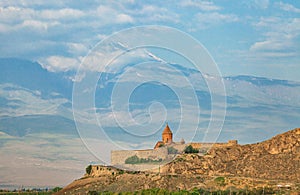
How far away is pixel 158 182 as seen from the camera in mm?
116438

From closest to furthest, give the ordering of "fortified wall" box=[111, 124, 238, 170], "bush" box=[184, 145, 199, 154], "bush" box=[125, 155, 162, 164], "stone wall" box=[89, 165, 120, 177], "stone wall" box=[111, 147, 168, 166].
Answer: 1. "fortified wall" box=[111, 124, 238, 170]
2. "stone wall" box=[111, 147, 168, 166]
3. "bush" box=[125, 155, 162, 164]
4. "bush" box=[184, 145, 199, 154]
5. "stone wall" box=[89, 165, 120, 177]

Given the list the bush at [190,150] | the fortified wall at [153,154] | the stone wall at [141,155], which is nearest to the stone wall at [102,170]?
the fortified wall at [153,154]

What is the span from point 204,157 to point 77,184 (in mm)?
26853

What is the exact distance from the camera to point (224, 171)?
11719cm

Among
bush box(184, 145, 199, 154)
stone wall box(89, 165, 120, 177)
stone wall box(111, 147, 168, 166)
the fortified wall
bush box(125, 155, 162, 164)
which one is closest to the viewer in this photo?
Answer: the fortified wall

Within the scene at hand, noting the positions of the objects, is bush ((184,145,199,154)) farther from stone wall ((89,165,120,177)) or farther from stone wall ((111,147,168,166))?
stone wall ((89,165,120,177))

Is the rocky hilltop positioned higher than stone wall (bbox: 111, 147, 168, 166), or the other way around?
stone wall (bbox: 111, 147, 168, 166)

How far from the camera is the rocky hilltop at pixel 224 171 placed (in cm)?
10981

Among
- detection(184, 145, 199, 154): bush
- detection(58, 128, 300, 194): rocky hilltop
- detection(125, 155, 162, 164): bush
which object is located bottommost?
detection(58, 128, 300, 194): rocky hilltop

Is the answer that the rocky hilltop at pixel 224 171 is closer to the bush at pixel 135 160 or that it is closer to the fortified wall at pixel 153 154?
the fortified wall at pixel 153 154

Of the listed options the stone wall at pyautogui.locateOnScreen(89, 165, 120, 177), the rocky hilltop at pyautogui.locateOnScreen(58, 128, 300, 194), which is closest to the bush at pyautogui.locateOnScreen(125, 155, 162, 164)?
the rocky hilltop at pyautogui.locateOnScreen(58, 128, 300, 194)

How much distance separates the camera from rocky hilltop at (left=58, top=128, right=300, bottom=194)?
360ft

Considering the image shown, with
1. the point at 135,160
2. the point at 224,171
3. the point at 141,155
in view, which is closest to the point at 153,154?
the point at 141,155

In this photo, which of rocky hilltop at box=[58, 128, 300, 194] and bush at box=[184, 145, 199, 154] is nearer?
rocky hilltop at box=[58, 128, 300, 194]
